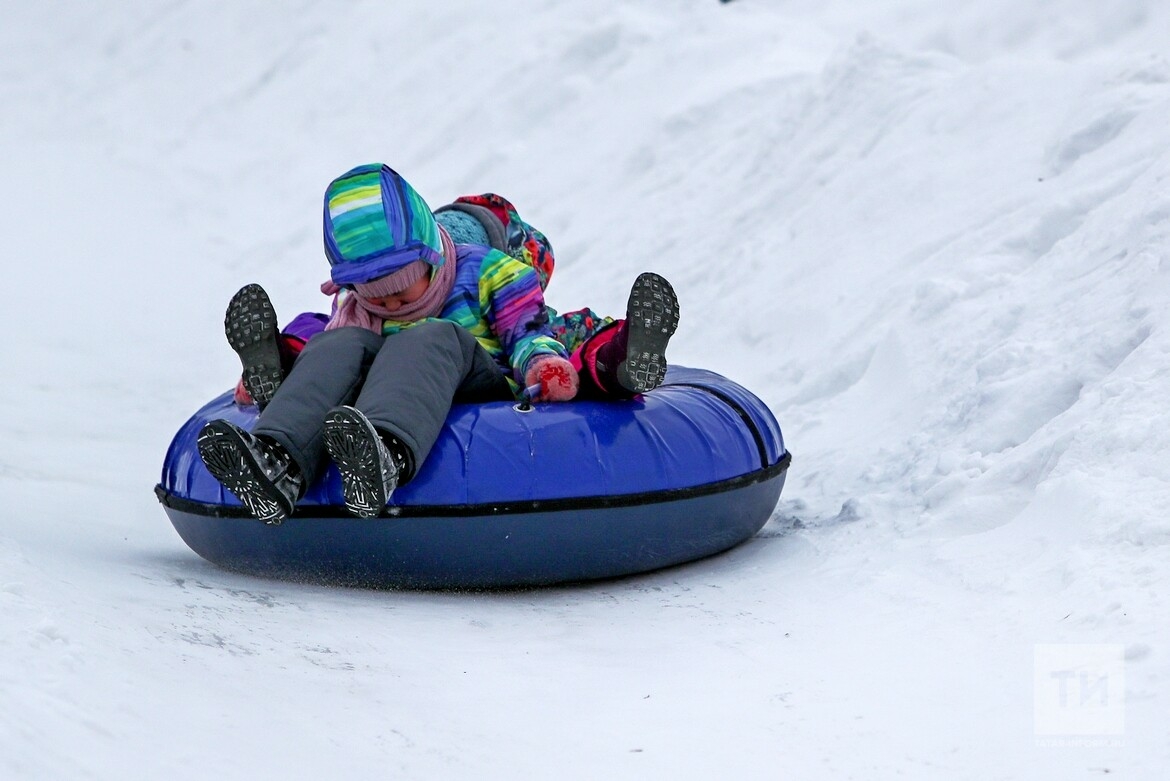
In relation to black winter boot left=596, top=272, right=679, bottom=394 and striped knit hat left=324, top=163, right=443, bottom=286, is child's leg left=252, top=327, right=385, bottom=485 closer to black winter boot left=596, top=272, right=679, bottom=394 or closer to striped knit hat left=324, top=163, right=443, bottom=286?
striped knit hat left=324, top=163, right=443, bottom=286

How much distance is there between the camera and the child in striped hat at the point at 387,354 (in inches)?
127

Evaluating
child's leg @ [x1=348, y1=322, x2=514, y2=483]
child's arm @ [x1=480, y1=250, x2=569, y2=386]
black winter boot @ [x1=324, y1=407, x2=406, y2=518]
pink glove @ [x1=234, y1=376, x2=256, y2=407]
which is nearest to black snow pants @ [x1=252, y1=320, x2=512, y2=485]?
child's leg @ [x1=348, y1=322, x2=514, y2=483]

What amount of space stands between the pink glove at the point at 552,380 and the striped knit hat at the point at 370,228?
0.47m

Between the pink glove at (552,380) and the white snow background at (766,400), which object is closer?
the white snow background at (766,400)

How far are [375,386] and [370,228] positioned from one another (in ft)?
1.85

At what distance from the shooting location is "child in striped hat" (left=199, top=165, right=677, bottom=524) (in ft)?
10.6

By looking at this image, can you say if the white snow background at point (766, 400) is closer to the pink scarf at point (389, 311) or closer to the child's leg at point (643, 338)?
the child's leg at point (643, 338)

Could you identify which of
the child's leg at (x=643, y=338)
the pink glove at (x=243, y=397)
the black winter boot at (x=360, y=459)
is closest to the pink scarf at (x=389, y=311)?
the pink glove at (x=243, y=397)

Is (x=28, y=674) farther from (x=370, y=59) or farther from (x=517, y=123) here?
(x=370, y=59)

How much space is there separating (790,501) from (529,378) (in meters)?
1.15

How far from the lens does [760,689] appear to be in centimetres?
276

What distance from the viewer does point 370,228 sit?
3727 millimetres

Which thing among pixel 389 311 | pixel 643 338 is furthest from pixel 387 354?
pixel 643 338

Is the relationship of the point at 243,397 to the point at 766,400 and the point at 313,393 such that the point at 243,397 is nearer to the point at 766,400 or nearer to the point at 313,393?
the point at 313,393
